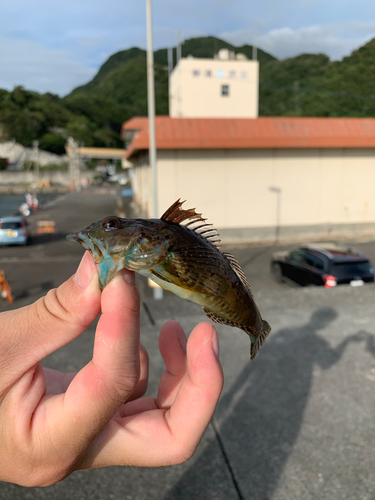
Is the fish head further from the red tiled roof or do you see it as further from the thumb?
the red tiled roof

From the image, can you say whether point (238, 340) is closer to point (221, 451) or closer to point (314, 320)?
point (314, 320)

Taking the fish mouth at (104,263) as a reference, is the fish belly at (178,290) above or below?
below

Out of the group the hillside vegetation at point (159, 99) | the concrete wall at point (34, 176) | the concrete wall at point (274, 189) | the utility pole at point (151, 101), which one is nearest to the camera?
the utility pole at point (151, 101)

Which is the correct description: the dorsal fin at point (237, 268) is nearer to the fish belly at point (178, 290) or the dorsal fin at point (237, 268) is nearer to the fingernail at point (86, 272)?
the fish belly at point (178, 290)

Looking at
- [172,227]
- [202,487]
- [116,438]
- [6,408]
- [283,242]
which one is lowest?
[283,242]

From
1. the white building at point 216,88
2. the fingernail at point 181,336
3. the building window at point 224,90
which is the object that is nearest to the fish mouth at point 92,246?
the fingernail at point 181,336

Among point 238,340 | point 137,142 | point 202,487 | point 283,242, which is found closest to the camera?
point 202,487

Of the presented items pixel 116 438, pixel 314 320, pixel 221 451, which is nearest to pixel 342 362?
pixel 314 320
